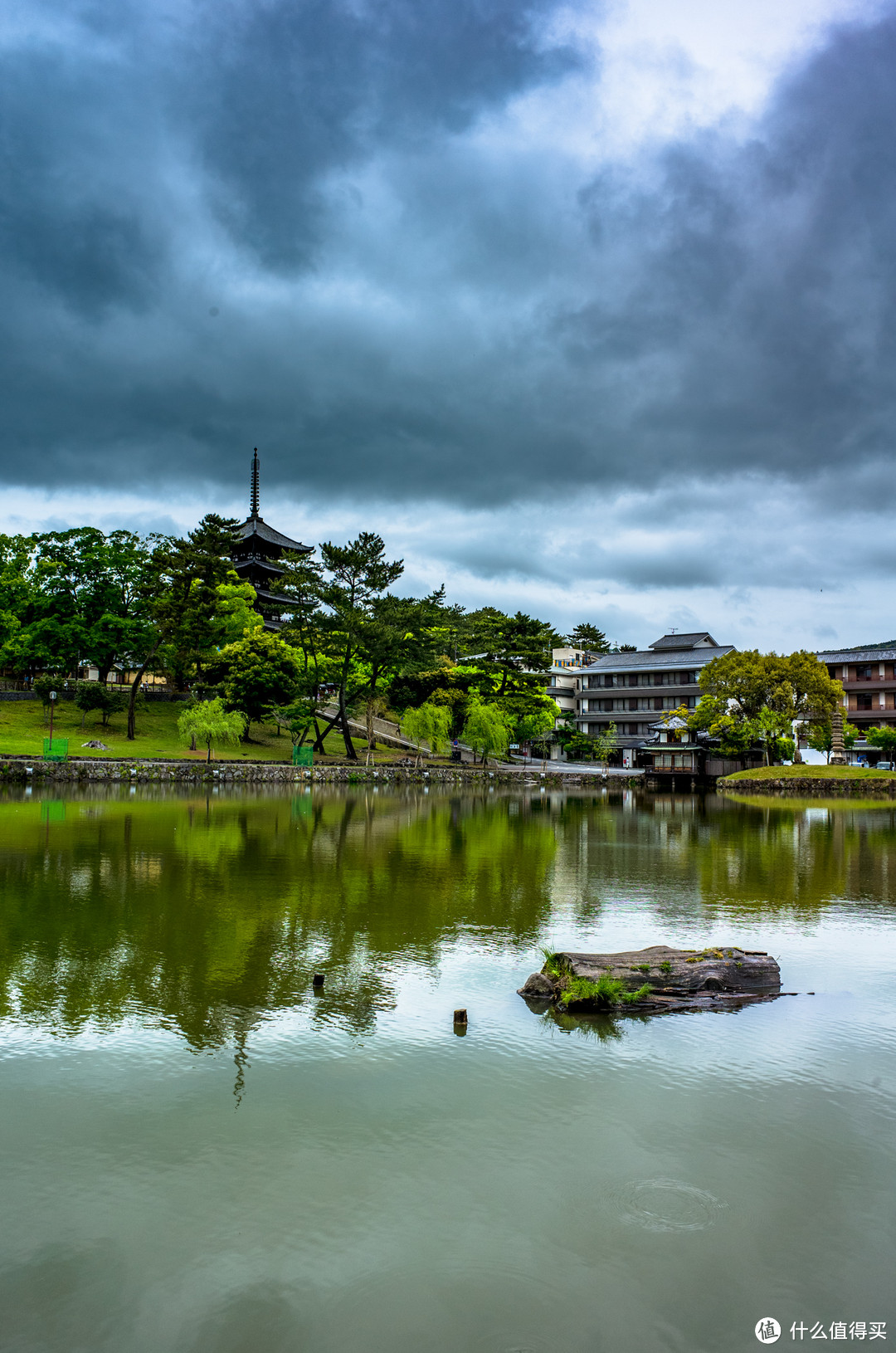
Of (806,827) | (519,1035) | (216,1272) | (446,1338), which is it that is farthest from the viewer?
(806,827)

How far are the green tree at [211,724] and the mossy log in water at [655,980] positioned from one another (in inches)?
1812

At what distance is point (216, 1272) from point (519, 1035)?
4.44 metres

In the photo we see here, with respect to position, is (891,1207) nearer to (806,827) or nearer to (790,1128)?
(790,1128)

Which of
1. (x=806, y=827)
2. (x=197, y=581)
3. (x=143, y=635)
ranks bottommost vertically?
(x=806, y=827)

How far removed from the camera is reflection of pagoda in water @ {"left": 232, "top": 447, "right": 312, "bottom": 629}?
75438 millimetres

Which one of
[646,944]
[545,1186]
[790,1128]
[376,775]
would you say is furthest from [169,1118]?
[376,775]

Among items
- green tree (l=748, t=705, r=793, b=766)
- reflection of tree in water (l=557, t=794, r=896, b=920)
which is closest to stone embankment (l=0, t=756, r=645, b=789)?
green tree (l=748, t=705, r=793, b=766)

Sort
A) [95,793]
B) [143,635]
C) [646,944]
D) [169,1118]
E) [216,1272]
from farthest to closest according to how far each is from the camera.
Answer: [143,635]
[95,793]
[646,944]
[169,1118]
[216,1272]

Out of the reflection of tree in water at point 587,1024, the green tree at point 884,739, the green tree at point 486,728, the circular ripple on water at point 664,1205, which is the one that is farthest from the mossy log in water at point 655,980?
the green tree at point 884,739

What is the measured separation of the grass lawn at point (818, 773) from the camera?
194 feet

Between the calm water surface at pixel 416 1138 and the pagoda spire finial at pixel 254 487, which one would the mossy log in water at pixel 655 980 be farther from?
the pagoda spire finial at pixel 254 487

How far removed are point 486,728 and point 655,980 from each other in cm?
5237

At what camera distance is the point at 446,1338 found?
179 inches

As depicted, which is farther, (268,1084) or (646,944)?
(646,944)
